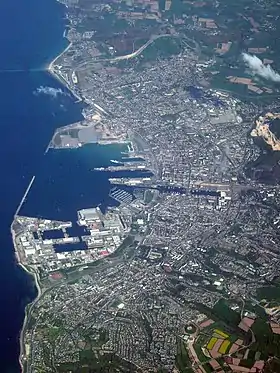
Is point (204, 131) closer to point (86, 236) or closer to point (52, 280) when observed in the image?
point (86, 236)

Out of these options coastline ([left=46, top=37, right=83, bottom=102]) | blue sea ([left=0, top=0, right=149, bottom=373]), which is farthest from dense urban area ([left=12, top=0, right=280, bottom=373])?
blue sea ([left=0, top=0, right=149, bottom=373])

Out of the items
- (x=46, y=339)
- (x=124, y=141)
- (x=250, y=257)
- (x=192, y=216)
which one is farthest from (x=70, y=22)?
(x=46, y=339)

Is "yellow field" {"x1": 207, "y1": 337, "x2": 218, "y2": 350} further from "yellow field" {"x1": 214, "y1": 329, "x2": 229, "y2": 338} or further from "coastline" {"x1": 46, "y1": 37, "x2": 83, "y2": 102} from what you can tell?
"coastline" {"x1": 46, "y1": 37, "x2": 83, "y2": 102}

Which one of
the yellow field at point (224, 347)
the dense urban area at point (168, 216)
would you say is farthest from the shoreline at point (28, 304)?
the yellow field at point (224, 347)

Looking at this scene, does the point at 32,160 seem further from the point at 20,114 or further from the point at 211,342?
the point at 211,342

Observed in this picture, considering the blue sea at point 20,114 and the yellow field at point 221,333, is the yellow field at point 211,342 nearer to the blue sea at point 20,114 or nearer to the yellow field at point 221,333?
the yellow field at point 221,333

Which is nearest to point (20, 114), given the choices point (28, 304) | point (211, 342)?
point (28, 304)
